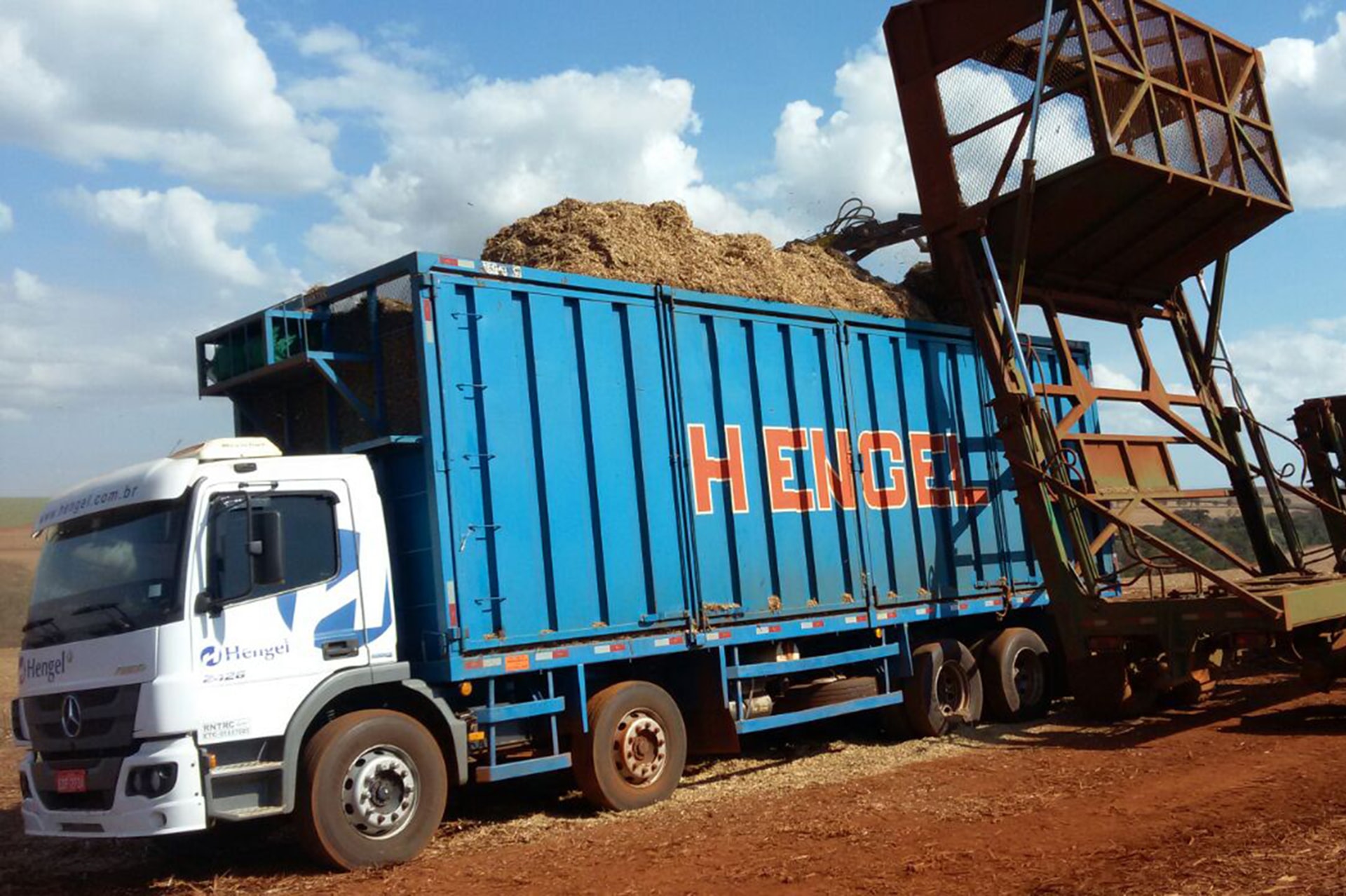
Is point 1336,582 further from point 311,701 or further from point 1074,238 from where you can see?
point 311,701

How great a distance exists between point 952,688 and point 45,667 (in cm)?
780

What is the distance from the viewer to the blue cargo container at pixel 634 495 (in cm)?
788

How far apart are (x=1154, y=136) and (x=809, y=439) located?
14.7 feet

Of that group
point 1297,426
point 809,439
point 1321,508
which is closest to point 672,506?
point 809,439

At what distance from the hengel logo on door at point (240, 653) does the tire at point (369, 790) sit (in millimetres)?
520

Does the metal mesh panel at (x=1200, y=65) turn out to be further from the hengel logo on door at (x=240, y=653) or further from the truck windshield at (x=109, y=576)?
the truck windshield at (x=109, y=576)

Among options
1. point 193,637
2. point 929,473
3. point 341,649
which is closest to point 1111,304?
point 929,473

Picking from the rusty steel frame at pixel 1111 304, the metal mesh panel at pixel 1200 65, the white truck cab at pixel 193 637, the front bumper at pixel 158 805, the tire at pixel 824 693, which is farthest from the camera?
the metal mesh panel at pixel 1200 65

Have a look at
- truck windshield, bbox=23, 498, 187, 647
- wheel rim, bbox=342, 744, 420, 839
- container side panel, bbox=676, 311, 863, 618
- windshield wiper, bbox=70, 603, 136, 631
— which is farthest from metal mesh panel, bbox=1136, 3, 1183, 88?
windshield wiper, bbox=70, 603, 136, 631

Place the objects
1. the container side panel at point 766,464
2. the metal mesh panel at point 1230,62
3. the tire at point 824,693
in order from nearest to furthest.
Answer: the container side panel at point 766,464 → the tire at point 824,693 → the metal mesh panel at point 1230,62

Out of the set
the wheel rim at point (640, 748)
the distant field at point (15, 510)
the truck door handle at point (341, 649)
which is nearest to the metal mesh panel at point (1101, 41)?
the wheel rim at point (640, 748)

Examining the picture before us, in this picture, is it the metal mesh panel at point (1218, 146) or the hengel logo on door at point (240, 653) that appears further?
the metal mesh panel at point (1218, 146)

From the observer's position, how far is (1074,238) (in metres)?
12.0

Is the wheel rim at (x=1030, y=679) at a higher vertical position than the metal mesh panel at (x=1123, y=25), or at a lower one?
lower
